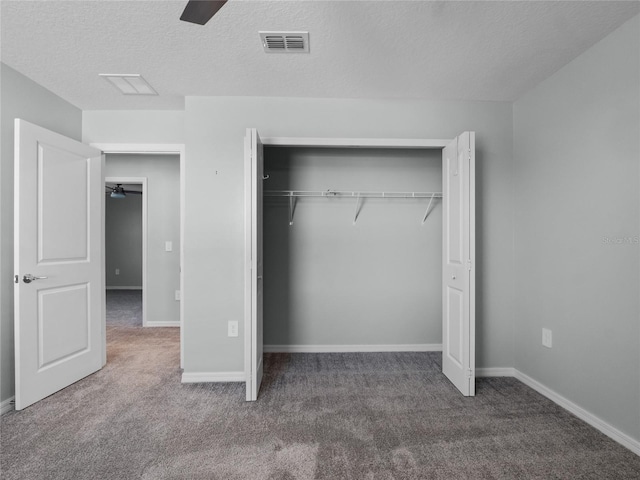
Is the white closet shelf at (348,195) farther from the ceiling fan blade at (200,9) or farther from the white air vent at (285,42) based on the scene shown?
the ceiling fan blade at (200,9)

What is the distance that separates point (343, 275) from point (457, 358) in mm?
1323

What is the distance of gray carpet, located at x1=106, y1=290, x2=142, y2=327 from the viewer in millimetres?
4926

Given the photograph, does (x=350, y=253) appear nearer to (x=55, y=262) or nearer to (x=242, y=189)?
(x=242, y=189)

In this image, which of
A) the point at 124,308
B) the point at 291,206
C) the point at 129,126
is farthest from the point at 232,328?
the point at 124,308

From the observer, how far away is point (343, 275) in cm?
353

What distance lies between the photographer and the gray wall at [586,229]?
6.36 feet

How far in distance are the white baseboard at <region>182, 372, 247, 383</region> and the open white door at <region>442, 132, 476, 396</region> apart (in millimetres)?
1761

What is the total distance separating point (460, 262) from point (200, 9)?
2284 mm

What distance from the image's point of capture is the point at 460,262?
8.55 ft

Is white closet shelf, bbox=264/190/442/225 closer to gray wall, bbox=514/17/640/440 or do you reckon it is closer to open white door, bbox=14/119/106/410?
gray wall, bbox=514/17/640/440

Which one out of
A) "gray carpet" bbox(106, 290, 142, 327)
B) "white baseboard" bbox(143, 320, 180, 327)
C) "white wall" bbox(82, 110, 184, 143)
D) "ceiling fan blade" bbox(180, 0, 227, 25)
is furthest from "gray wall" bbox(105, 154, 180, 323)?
"ceiling fan blade" bbox(180, 0, 227, 25)

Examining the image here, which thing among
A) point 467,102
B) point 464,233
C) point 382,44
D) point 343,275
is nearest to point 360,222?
point 343,275

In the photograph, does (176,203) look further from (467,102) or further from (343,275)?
(467,102)

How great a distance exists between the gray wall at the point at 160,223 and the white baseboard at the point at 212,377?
199 cm
